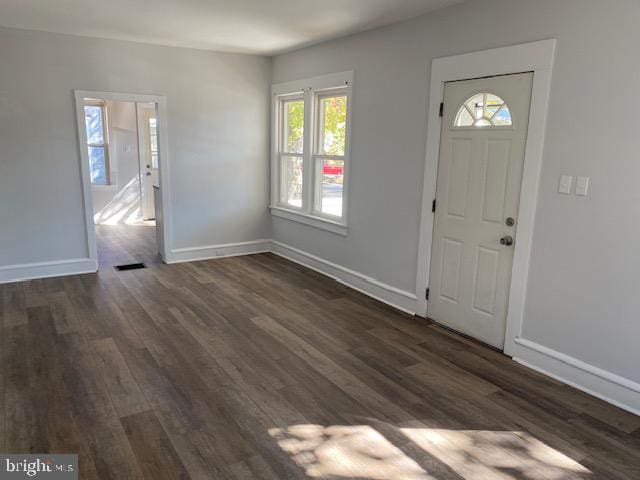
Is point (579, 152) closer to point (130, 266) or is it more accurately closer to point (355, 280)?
point (355, 280)

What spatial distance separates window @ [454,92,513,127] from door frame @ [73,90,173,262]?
3.51m

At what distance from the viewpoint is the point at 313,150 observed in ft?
17.7

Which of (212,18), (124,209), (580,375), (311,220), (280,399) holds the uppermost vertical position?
(212,18)

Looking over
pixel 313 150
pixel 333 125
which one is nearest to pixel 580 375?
pixel 333 125

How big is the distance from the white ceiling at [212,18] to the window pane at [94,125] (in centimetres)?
358

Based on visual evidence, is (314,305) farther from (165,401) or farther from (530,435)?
(530,435)

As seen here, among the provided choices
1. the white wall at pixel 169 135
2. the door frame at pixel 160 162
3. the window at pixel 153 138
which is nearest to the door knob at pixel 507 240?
the white wall at pixel 169 135

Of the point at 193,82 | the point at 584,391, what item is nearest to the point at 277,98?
the point at 193,82

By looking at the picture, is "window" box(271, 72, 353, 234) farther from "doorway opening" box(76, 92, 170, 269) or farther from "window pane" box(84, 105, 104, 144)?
"window pane" box(84, 105, 104, 144)

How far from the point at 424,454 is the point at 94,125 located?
7.99 meters

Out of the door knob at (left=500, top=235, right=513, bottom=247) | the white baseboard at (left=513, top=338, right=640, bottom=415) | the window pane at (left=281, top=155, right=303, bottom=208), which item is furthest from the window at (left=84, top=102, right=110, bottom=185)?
the white baseboard at (left=513, top=338, right=640, bottom=415)

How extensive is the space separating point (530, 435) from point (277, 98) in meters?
4.86

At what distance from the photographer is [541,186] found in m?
3.07

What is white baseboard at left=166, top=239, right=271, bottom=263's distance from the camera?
5.82 meters
